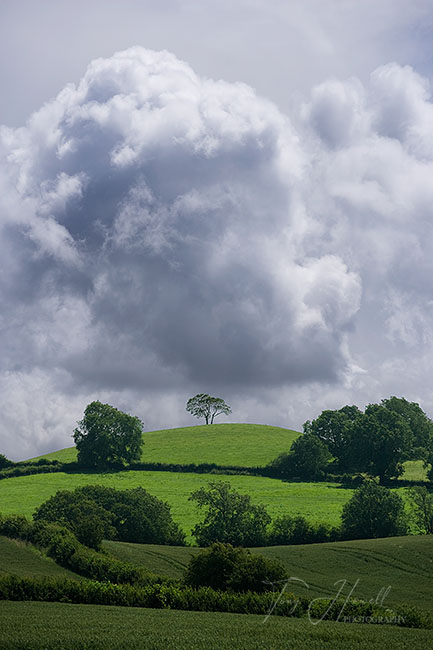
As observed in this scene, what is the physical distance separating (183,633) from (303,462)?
121m

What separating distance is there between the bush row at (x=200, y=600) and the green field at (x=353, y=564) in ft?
72.5

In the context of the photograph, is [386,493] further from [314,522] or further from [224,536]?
[224,536]

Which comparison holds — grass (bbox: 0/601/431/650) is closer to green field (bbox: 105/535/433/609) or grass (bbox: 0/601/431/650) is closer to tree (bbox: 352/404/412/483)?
green field (bbox: 105/535/433/609)

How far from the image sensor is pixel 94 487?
101062 millimetres

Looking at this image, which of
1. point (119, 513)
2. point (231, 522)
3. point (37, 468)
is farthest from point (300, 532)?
point (37, 468)

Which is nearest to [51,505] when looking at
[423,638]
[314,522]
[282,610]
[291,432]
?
[314,522]

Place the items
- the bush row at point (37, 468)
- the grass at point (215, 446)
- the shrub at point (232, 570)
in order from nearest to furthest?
the shrub at point (232, 570) → the bush row at point (37, 468) → the grass at point (215, 446)

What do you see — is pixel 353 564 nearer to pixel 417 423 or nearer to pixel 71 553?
pixel 71 553

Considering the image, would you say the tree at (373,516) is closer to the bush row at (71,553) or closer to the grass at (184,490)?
the grass at (184,490)

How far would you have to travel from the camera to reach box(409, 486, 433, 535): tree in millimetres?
104875

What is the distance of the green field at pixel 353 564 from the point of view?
62656mm

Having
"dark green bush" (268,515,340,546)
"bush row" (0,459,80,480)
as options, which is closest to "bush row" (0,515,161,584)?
"dark green bush" (268,515,340,546)

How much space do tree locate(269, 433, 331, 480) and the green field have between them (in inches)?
2253

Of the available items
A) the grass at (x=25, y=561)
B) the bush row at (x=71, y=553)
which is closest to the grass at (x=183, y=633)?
the bush row at (x=71, y=553)
